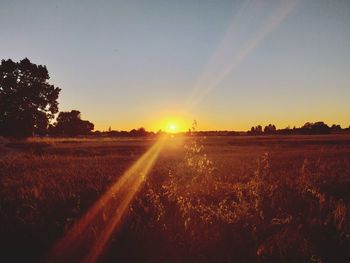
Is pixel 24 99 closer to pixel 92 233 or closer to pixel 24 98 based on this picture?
pixel 24 98

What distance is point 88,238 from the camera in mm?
4113

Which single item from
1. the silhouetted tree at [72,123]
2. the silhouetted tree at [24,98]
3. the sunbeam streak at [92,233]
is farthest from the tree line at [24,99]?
the silhouetted tree at [72,123]

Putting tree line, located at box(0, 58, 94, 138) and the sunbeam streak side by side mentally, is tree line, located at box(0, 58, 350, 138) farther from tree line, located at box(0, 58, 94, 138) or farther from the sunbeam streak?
the sunbeam streak

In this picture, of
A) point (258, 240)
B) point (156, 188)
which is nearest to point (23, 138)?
point (156, 188)

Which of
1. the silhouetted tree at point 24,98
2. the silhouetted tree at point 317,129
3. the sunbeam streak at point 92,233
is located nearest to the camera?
the sunbeam streak at point 92,233

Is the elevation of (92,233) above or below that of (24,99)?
below

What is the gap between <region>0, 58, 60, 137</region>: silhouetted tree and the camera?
137 ft

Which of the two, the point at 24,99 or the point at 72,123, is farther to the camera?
the point at 72,123

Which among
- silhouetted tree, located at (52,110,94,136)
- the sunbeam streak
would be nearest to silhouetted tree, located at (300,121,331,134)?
silhouetted tree, located at (52,110,94,136)

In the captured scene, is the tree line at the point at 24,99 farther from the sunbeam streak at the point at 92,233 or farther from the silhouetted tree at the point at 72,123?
the silhouetted tree at the point at 72,123

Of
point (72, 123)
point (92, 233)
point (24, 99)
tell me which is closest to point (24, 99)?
point (24, 99)

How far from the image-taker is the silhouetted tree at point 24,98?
4175 cm

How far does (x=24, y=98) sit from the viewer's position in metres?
42.4

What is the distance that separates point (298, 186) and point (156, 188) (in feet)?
9.32
